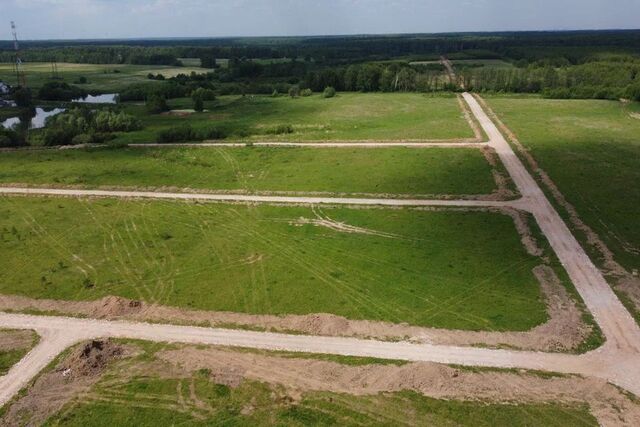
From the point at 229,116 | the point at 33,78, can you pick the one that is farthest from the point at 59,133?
the point at 33,78

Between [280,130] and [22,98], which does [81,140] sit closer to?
[280,130]

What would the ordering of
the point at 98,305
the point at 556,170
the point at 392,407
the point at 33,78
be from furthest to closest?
the point at 33,78, the point at 556,170, the point at 98,305, the point at 392,407

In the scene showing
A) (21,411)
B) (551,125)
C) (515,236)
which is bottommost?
(21,411)

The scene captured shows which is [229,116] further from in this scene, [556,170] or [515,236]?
[515,236]

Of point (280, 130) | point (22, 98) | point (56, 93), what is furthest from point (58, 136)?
point (56, 93)

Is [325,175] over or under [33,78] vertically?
under

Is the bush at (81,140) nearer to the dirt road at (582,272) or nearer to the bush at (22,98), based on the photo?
the bush at (22,98)

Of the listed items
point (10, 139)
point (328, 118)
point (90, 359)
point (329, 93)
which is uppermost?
point (329, 93)

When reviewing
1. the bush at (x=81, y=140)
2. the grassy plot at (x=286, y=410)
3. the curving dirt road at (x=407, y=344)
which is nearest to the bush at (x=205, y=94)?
the bush at (x=81, y=140)
